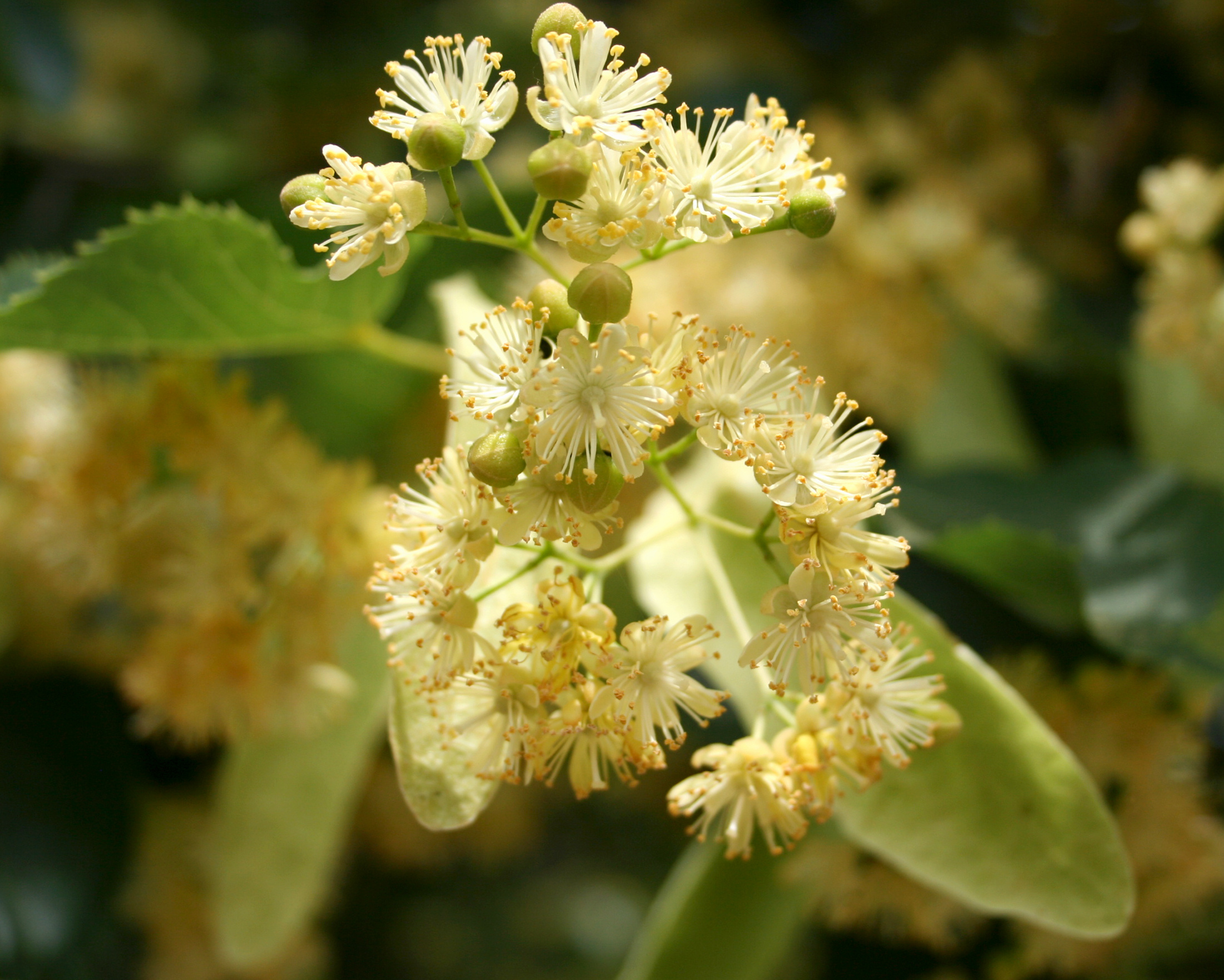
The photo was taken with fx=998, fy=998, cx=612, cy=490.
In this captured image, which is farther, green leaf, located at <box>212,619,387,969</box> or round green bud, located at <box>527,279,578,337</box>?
green leaf, located at <box>212,619,387,969</box>

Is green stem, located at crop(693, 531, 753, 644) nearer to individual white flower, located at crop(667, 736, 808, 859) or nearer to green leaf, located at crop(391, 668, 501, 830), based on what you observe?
individual white flower, located at crop(667, 736, 808, 859)

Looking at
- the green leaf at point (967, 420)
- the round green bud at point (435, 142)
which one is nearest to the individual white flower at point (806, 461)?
the round green bud at point (435, 142)

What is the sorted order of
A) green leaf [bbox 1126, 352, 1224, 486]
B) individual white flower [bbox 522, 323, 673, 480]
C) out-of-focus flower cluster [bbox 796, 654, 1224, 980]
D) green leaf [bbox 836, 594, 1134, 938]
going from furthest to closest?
green leaf [bbox 1126, 352, 1224, 486], out-of-focus flower cluster [bbox 796, 654, 1224, 980], green leaf [bbox 836, 594, 1134, 938], individual white flower [bbox 522, 323, 673, 480]

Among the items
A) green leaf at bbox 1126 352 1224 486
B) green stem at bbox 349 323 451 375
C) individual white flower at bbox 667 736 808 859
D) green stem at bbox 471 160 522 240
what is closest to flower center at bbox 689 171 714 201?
green stem at bbox 471 160 522 240

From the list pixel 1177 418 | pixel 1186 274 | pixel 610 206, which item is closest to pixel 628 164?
pixel 610 206

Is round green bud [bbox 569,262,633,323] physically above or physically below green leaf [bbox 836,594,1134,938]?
above

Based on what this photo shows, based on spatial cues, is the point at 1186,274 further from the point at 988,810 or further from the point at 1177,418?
the point at 988,810

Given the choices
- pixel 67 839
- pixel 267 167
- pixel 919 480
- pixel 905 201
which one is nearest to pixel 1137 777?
pixel 919 480

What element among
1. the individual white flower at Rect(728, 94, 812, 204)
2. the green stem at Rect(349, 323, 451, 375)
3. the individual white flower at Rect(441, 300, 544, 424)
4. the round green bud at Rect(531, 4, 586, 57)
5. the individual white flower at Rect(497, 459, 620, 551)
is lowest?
the green stem at Rect(349, 323, 451, 375)
